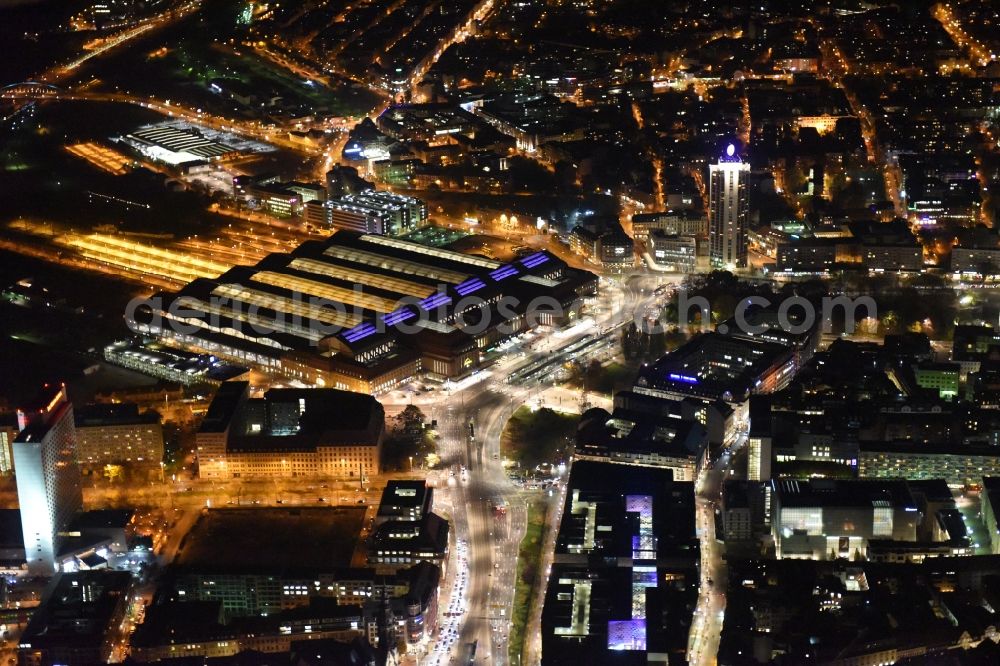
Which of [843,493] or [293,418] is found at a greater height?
[293,418]

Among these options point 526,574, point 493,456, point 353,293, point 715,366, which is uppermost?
point 353,293

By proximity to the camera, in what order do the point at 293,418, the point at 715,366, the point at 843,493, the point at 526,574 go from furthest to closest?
the point at 715,366, the point at 293,418, the point at 843,493, the point at 526,574

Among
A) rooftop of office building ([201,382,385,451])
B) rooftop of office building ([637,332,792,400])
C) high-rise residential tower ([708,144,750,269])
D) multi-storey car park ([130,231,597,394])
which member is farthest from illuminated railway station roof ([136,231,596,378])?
rooftop of office building ([637,332,792,400])

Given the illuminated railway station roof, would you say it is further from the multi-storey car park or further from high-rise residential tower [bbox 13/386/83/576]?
high-rise residential tower [bbox 13/386/83/576]

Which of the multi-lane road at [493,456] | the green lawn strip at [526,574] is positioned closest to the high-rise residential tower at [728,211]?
the multi-lane road at [493,456]

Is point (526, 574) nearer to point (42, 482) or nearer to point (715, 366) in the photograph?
point (42, 482)

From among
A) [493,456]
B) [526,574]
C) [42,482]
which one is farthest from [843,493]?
[42,482]

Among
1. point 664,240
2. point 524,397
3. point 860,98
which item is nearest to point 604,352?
point 524,397
